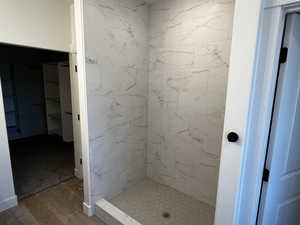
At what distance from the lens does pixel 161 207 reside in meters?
2.16

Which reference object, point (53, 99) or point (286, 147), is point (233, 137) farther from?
point (53, 99)

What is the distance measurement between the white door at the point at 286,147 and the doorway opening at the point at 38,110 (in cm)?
280

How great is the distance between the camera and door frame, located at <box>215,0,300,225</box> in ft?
3.17

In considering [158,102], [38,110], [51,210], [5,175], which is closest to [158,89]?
[158,102]

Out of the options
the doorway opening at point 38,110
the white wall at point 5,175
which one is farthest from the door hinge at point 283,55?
the doorway opening at point 38,110

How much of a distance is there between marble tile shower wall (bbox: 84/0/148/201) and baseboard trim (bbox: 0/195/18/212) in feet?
3.43

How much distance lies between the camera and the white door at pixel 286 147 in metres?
1.03

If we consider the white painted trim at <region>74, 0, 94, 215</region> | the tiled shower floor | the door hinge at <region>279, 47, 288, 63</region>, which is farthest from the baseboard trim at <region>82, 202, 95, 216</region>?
the door hinge at <region>279, 47, 288, 63</region>

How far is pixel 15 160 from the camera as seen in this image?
11.1ft

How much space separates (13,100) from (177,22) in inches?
174

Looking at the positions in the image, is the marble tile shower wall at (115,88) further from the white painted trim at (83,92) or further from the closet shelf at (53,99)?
the closet shelf at (53,99)

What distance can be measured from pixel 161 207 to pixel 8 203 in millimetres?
1886

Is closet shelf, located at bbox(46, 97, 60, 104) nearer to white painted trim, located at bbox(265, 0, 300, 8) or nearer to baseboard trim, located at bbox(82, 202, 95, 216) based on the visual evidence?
baseboard trim, located at bbox(82, 202, 95, 216)

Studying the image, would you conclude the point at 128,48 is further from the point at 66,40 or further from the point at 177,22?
the point at 66,40
